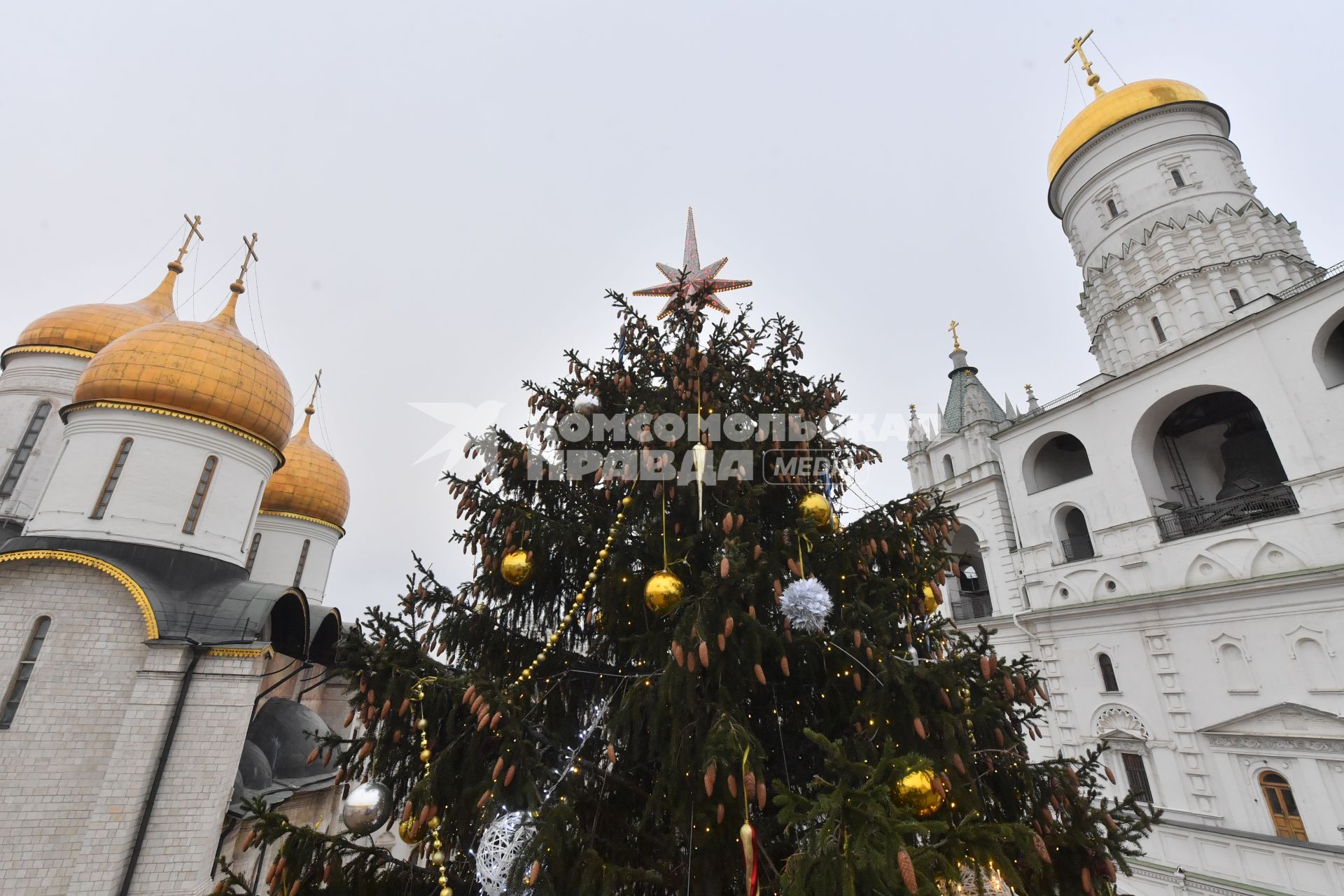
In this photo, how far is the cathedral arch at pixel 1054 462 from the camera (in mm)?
19531

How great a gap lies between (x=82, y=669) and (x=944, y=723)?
1406cm

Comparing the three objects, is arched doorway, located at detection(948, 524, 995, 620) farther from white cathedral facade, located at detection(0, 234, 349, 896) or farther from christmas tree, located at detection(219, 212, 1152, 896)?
white cathedral facade, located at detection(0, 234, 349, 896)

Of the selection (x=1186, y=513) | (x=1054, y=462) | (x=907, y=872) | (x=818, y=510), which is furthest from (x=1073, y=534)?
(x=907, y=872)

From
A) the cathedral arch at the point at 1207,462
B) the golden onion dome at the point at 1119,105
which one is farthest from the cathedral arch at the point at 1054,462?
the golden onion dome at the point at 1119,105

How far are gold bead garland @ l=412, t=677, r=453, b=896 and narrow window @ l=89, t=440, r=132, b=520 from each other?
13.2m

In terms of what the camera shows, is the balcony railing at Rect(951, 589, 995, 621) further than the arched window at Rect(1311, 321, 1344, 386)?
Yes

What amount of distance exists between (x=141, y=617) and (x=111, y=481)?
140 inches

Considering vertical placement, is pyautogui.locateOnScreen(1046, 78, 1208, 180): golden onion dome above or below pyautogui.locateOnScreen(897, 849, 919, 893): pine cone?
above

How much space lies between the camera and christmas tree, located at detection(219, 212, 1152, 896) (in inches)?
125

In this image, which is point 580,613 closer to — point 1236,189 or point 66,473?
point 66,473

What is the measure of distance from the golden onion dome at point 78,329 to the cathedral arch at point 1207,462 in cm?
2856

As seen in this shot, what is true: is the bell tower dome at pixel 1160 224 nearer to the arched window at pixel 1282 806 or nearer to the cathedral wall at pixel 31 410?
the arched window at pixel 1282 806

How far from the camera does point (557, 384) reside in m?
5.81

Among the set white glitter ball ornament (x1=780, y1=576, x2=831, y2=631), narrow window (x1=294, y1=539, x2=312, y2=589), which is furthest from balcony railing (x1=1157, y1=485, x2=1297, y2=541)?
narrow window (x1=294, y1=539, x2=312, y2=589)
